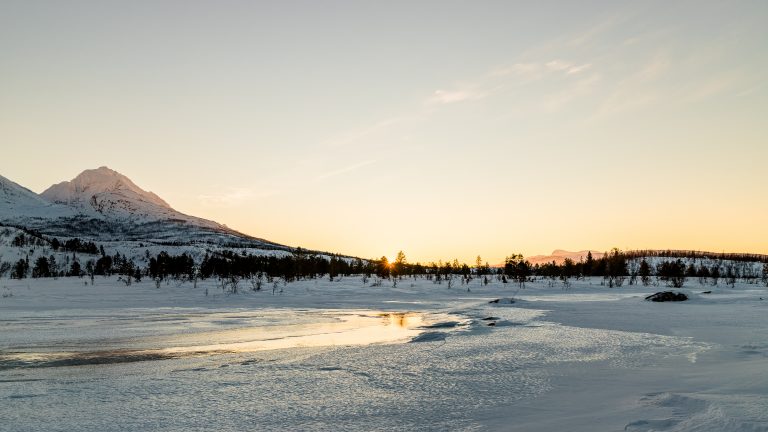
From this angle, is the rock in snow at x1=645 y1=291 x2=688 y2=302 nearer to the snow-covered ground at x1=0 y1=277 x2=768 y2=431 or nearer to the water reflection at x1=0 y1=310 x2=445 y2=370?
the snow-covered ground at x1=0 y1=277 x2=768 y2=431

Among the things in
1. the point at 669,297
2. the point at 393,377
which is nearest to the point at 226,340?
the point at 393,377

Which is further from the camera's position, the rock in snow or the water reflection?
the rock in snow

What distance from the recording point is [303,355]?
10547 millimetres

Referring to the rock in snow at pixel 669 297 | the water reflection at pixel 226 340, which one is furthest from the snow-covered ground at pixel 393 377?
the rock in snow at pixel 669 297

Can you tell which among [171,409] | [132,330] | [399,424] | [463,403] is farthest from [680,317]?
[132,330]

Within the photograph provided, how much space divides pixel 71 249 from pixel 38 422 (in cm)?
18718

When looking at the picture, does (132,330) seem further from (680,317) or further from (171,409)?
(680,317)

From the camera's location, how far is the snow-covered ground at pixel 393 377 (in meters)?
5.68

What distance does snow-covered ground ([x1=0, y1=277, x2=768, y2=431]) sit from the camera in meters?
5.68

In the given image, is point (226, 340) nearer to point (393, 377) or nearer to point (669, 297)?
point (393, 377)

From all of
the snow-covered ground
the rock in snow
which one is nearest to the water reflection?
the snow-covered ground

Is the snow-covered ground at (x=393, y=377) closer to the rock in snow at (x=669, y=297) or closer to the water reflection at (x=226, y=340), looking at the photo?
the water reflection at (x=226, y=340)

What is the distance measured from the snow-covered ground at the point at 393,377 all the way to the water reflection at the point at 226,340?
66 mm

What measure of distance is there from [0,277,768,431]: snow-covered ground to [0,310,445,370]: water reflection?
66 millimetres
